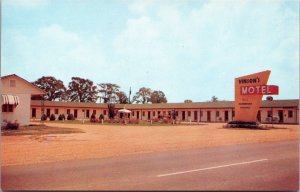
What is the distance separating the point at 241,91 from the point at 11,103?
77.5 ft

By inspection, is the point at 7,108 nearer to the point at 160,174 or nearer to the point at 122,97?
the point at 160,174

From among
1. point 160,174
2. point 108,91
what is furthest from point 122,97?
point 160,174

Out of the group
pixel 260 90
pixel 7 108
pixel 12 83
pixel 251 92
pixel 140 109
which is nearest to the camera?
pixel 7 108

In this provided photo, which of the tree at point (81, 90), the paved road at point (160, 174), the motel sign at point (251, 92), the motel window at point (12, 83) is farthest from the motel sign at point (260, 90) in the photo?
the tree at point (81, 90)

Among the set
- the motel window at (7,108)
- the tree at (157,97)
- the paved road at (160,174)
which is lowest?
the paved road at (160,174)

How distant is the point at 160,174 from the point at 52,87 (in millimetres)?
86333

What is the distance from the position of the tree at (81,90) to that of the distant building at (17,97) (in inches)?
2286

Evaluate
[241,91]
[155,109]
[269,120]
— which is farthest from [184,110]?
[241,91]

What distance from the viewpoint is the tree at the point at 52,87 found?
90.7 m

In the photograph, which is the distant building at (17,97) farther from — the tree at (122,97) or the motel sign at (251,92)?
the tree at (122,97)

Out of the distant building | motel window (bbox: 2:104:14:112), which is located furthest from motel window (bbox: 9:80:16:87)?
motel window (bbox: 2:104:14:112)

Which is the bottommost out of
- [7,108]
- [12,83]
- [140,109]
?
[7,108]

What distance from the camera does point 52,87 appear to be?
91562mm

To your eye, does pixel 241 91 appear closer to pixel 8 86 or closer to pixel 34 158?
pixel 8 86
